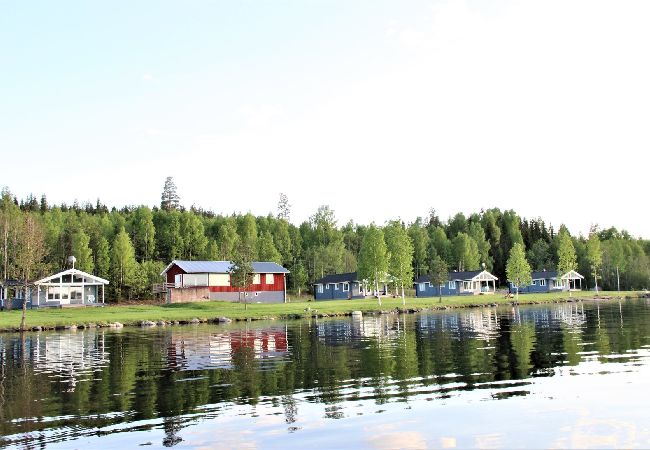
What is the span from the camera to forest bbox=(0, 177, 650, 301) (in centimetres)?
9775

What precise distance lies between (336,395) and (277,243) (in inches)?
4898

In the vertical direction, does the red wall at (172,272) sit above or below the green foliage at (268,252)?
below

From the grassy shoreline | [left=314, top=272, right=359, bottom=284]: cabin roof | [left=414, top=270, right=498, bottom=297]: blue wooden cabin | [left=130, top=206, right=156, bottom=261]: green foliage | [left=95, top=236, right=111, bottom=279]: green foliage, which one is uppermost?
[left=130, top=206, right=156, bottom=261]: green foliage

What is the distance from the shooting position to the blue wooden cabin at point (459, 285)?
123938mm

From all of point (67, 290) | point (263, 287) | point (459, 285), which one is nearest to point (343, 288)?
point (263, 287)

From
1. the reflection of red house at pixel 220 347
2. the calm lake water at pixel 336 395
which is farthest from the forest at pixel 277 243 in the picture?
the calm lake water at pixel 336 395

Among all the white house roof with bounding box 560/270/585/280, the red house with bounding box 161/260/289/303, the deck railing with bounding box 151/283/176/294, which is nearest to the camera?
the red house with bounding box 161/260/289/303

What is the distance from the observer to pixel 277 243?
14288 cm

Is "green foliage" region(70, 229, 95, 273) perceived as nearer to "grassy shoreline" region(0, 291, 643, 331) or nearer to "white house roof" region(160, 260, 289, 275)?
"white house roof" region(160, 260, 289, 275)

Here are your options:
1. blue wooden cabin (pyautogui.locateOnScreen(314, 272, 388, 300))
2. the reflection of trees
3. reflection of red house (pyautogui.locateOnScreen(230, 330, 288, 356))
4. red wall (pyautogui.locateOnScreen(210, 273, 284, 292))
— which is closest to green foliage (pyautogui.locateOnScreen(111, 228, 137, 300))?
red wall (pyautogui.locateOnScreen(210, 273, 284, 292))

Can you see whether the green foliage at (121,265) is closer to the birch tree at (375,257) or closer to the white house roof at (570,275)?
the birch tree at (375,257)

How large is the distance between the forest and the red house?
4618mm

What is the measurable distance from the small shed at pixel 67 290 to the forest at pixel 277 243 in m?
3.79

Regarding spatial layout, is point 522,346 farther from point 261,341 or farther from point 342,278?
point 342,278
